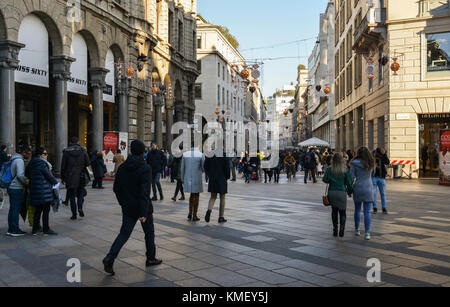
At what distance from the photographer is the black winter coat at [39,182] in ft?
27.5

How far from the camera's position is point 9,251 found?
23.2ft

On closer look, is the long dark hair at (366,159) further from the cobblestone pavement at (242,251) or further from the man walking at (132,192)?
the man walking at (132,192)

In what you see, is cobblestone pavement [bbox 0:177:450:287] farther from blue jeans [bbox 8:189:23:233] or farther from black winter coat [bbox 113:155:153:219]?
black winter coat [bbox 113:155:153:219]

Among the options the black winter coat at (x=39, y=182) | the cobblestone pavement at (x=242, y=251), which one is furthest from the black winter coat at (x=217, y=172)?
the black winter coat at (x=39, y=182)

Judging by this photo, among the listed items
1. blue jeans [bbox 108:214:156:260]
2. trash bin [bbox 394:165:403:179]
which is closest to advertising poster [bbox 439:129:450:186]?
trash bin [bbox 394:165:403:179]

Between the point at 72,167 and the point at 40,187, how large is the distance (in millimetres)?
2182

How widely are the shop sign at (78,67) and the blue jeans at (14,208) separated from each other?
507 inches

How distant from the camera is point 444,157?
817 inches

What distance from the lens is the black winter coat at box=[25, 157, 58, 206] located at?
837 centimetres

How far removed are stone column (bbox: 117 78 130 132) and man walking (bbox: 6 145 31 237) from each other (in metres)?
17.0

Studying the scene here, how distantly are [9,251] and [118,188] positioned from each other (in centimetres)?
244

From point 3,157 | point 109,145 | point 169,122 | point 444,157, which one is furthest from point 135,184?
point 169,122

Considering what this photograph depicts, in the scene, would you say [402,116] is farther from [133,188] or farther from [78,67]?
[133,188]
